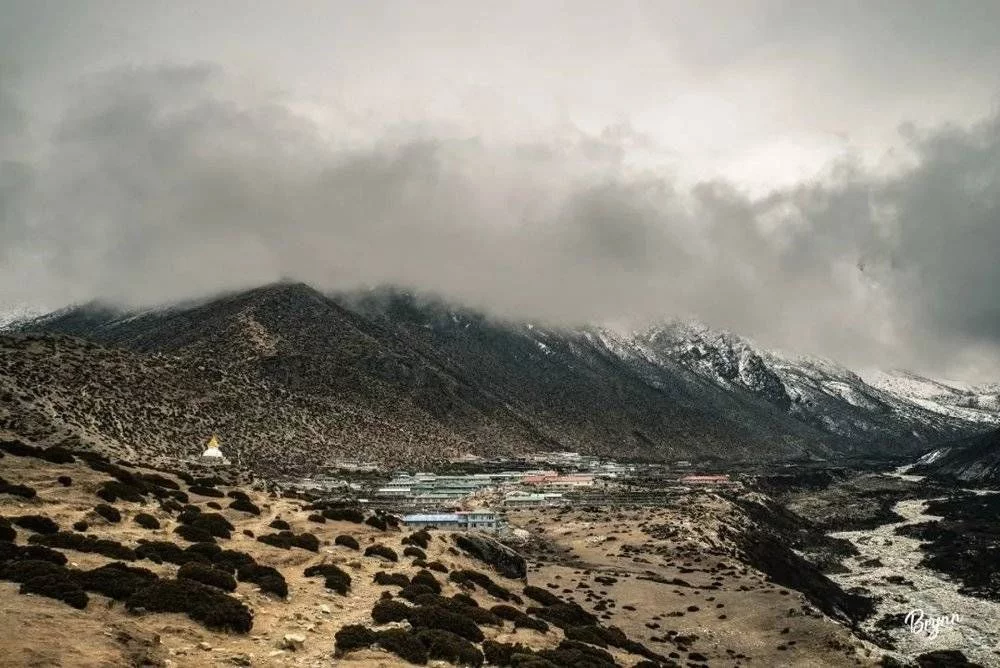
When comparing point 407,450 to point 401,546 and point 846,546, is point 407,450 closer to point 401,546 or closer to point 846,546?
point 846,546

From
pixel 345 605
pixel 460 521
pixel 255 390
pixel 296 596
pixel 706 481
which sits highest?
pixel 255 390

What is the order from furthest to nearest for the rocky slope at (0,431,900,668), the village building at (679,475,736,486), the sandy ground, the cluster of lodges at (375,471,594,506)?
the village building at (679,475,736,486), the cluster of lodges at (375,471,594,506), the rocky slope at (0,431,900,668), the sandy ground

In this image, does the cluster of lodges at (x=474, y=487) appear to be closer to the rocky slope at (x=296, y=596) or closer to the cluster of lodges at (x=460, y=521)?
the cluster of lodges at (x=460, y=521)

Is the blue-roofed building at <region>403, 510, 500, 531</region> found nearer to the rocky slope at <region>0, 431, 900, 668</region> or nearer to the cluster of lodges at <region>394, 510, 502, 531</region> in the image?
the cluster of lodges at <region>394, 510, 502, 531</region>

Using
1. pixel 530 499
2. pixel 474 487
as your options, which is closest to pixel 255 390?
pixel 474 487

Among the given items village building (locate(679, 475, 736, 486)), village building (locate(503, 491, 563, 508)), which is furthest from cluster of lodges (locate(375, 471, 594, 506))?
village building (locate(679, 475, 736, 486))

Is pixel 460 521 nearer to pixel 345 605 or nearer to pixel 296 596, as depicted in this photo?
pixel 345 605

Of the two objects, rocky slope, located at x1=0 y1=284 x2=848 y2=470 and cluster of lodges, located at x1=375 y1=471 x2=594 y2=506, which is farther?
cluster of lodges, located at x1=375 y1=471 x2=594 y2=506

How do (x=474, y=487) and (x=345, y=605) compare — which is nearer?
(x=345, y=605)

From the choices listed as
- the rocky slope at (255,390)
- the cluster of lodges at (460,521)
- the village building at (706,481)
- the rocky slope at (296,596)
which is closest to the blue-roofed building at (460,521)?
the cluster of lodges at (460,521)

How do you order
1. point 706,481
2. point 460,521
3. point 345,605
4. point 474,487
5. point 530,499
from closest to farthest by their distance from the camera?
point 345,605 < point 460,521 < point 530,499 < point 474,487 < point 706,481

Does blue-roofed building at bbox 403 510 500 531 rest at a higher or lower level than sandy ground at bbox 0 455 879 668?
lower

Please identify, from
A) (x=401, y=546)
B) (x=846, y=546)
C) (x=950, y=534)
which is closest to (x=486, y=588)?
(x=401, y=546)

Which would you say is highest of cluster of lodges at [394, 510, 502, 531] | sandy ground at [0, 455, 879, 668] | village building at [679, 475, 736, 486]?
sandy ground at [0, 455, 879, 668]
